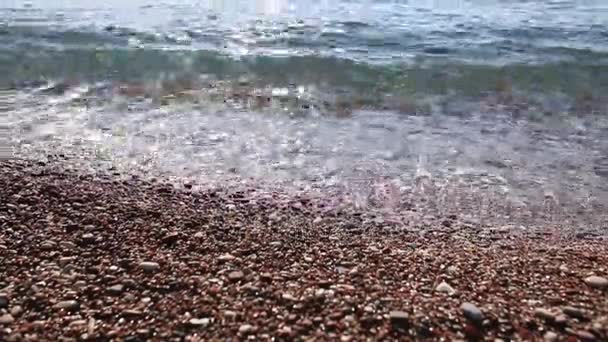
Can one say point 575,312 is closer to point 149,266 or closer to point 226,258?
point 226,258

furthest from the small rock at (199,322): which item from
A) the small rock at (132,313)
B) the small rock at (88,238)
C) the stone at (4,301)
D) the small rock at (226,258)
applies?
the small rock at (88,238)

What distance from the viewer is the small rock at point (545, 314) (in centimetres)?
287

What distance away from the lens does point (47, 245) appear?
11.8 ft

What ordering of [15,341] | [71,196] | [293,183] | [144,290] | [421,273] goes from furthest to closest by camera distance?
[293,183] < [71,196] < [421,273] < [144,290] < [15,341]

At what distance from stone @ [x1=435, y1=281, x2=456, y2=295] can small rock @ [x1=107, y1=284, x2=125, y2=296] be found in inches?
75.1

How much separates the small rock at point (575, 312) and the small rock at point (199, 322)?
2005 mm

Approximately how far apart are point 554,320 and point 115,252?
278cm

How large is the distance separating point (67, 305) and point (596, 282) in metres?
3.22

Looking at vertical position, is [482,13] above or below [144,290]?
above

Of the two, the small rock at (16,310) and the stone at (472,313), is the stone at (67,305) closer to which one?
the small rock at (16,310)

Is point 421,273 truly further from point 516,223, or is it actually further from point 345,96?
point 345,96

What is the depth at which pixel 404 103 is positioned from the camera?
779 cm

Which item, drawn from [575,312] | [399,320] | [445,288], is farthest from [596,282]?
[399,320]

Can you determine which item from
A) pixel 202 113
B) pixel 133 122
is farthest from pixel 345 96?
pixel 133 122
